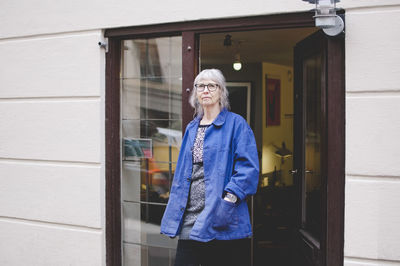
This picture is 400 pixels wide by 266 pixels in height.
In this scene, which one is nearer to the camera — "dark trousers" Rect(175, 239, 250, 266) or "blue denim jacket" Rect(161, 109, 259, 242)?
"blue denim jacket" Rect(161, 109, 259, 242)

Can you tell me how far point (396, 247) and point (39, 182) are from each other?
312cm

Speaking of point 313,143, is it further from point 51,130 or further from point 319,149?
point 51,130

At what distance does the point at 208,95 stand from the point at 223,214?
83 cm

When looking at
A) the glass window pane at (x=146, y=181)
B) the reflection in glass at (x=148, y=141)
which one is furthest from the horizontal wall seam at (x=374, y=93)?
the glass window pane at (x=146, y=181)

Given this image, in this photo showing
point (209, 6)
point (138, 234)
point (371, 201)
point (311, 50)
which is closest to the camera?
point (371, 201)

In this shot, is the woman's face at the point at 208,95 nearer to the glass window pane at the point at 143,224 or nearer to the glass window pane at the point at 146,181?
the glass window pane at the point at 146,181

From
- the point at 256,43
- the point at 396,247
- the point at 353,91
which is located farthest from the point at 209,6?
the point at 256,43

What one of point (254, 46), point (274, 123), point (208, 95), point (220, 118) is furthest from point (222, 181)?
point (274, 123)

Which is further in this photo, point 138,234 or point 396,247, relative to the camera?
point 138,234

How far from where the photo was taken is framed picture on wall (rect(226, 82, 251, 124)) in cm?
810

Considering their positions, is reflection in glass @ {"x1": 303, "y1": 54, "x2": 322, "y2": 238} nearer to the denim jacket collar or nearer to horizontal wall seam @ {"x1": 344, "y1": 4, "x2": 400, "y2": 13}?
horizontal wall seam @ {"x1": 344, "y1": 4, "x2": 400, "y2": 13}

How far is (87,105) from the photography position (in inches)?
153

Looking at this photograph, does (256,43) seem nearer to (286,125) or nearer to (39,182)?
(286,125)

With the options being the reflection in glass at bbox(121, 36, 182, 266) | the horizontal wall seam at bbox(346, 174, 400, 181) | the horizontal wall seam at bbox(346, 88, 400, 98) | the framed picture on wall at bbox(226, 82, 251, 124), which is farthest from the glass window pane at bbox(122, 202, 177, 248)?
the framed picture on wall at bbox(226, 82, 251, 124)
